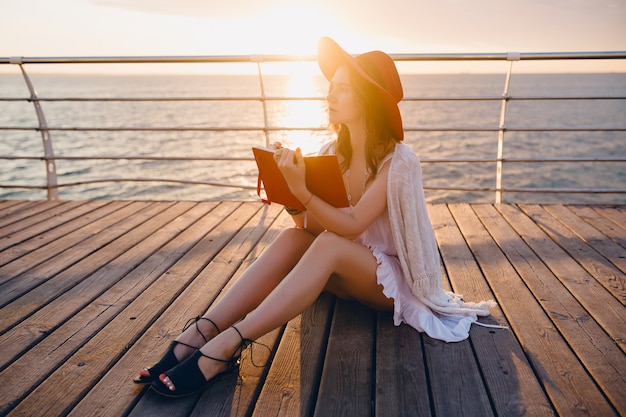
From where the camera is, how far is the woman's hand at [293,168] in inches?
60.4

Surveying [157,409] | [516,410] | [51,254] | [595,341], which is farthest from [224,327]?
[51,254]

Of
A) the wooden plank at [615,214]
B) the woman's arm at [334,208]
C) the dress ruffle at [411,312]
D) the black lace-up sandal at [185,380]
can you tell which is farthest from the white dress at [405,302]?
the wooden plank at [615,214]

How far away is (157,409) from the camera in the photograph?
4.36 feet

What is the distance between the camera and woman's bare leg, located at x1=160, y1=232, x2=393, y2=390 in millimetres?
1429

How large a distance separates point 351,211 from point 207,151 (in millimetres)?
18637

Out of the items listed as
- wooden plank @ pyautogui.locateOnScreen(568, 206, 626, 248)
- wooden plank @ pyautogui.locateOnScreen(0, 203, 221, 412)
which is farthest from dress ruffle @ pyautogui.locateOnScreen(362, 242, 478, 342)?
wooden plank @ pyautogui.locateOnScreen(568, 206, 626, 248)

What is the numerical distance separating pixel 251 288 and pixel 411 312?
1.91 feet

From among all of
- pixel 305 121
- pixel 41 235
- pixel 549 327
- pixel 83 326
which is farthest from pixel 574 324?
pixel 305 121

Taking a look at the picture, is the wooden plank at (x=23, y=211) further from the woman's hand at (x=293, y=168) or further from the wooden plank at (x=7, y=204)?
the woman's hand at (x=293, y=168)

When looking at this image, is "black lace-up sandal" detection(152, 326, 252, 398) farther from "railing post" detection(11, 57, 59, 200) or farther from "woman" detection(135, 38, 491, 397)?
"railing post" detection(11, 57, 59, 200)

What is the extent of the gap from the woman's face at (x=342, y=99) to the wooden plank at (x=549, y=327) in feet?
3.22

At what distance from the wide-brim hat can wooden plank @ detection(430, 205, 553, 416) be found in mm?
782

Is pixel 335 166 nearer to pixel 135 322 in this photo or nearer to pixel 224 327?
pixel 224 327

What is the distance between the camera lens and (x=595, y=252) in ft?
8.18
